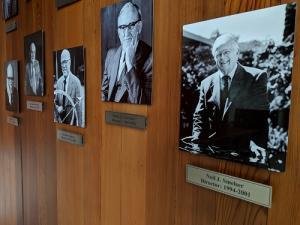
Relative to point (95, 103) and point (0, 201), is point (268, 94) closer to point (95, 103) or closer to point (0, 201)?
point (95, 103)

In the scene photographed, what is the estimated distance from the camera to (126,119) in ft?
3.27

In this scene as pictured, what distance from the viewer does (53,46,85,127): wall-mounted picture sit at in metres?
1.22

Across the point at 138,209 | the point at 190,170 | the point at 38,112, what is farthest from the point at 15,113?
the point at 190,170

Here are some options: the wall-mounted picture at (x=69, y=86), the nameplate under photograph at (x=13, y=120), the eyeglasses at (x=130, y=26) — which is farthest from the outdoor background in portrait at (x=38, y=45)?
the eyeglasses at (x=130, y=26)

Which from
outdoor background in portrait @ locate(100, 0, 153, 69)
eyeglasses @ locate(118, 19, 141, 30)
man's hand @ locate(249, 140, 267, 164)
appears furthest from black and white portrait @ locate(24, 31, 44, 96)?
man's hand @ locate(249, 140, 267, 164)

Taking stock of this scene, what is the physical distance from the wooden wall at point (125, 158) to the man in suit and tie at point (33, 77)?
0.18 feet

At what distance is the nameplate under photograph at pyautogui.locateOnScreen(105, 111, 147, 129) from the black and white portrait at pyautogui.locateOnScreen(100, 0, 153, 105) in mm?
51

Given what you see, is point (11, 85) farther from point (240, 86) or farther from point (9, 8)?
point (240, 86)

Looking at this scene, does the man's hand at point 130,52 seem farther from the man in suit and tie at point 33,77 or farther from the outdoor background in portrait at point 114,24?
the man in suit and tie at point 33,77

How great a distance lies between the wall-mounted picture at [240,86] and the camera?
0.60 m

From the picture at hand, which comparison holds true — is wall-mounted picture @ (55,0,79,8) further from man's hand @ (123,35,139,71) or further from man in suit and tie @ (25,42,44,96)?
man's hand @ (123,35,139,71)

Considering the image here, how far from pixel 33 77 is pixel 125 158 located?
88 cm

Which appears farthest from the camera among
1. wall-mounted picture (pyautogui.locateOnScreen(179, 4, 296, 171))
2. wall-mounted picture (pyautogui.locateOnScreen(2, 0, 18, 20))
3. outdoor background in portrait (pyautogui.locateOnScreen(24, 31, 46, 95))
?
wall-mounted picture (pyautogui.locateOnScreen(2, 0, 18, 20))

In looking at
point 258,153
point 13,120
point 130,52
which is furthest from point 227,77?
point 13,120
